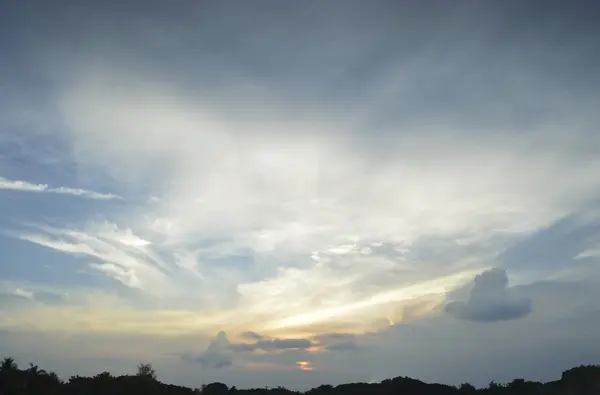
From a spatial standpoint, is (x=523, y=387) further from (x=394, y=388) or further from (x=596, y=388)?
(x=394, y=388)

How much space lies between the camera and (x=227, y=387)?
3711 inches

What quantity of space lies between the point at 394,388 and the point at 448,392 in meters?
9.79

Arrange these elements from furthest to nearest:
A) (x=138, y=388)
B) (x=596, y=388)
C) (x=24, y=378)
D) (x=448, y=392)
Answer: (x=448, y=392) < (x=596, y=388) < (x=138, y=388) < (x=24, y=378)

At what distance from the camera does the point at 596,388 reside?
254ft

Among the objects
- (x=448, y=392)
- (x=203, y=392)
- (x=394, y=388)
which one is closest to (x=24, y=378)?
(x=203, y=392)

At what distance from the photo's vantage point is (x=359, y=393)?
309 ft

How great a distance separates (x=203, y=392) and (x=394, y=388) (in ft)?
116

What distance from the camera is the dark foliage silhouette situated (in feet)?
219

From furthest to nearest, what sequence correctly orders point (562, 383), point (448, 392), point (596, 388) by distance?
point (448, 392) < point (562, 383) < point (596, 388)

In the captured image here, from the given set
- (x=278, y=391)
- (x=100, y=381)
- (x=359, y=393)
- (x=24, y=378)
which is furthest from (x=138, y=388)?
(x=359, y=393)

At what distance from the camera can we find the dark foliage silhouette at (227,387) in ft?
219

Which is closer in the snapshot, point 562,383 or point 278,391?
point 562,383

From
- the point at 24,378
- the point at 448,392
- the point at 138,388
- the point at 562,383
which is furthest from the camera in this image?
the point at 448,392

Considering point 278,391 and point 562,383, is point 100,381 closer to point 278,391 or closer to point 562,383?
point 278,391
